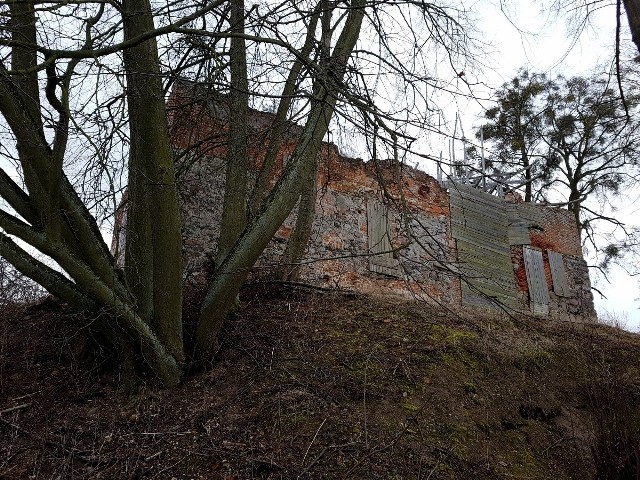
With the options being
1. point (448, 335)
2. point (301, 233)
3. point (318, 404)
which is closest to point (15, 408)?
point (318, 404)

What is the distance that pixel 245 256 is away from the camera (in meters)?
4.66

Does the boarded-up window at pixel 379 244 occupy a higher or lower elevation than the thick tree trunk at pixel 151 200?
higher

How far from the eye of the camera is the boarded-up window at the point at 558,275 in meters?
13.7

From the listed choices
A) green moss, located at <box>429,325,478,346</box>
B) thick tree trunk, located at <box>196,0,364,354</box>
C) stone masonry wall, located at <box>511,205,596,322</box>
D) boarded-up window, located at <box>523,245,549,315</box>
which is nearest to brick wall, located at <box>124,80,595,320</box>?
stone masonry wall, located at <box>511,205,596,322</box>

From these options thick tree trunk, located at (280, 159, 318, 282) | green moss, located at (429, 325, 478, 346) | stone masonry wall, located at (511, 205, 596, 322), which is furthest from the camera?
stone masonry wall, located at (511, 205, 596, 322)

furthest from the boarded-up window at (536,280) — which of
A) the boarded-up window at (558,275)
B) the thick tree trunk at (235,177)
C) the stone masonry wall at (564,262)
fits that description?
the thick tree trunk at (235,177)

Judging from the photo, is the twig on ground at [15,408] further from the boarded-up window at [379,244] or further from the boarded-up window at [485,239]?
the boarded-up window at [485,239]

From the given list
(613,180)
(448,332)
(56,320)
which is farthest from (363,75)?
(613,180)

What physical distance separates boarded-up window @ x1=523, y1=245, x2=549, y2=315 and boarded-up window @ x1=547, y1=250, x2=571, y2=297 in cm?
33

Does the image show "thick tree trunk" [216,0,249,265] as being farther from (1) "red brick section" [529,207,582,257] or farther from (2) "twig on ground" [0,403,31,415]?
(1) "red brick section" [529,207,582,257]

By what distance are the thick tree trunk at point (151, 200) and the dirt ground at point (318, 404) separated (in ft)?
2.31

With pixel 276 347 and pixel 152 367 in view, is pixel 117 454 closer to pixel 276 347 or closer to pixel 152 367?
pixel 152 367

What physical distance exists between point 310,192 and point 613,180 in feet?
44.5

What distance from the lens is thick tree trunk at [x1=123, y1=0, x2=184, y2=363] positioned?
4.16 meters
